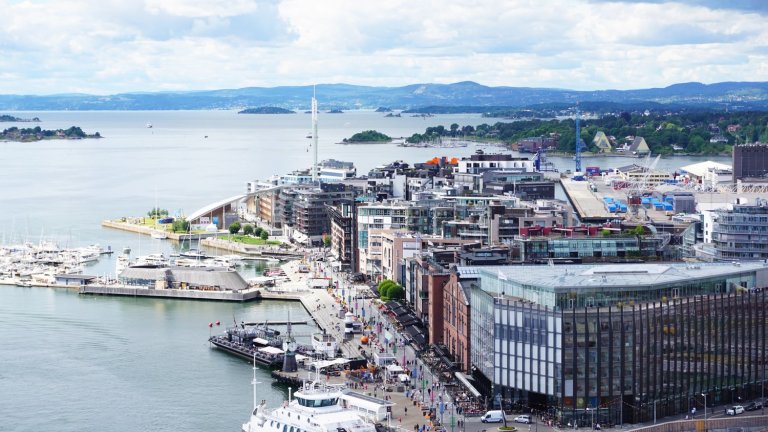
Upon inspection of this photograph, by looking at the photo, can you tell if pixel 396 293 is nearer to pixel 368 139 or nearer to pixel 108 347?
pixel 108 347

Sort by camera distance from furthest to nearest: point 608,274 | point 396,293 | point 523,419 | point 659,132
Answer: point 659,132 < point 396,293 < point 608,274 < point 523,419

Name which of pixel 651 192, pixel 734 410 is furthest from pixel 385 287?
pixel 651 192

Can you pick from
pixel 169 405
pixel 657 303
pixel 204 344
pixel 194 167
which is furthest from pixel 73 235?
pixel 194 167

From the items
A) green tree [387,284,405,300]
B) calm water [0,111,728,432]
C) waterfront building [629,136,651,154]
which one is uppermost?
waterfront building [629,136,651,154]

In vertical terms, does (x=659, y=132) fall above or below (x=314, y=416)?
above

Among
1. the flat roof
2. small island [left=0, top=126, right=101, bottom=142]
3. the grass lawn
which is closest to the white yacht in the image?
the flat roof

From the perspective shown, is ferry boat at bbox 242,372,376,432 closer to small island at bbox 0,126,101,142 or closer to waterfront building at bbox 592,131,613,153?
waterfront building at bbox 592,131,613,153

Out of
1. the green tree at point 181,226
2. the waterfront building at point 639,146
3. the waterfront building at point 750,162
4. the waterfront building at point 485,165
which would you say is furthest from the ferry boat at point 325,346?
the waterfront building at point 639,146
